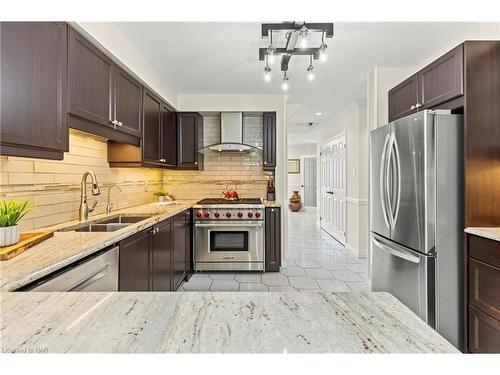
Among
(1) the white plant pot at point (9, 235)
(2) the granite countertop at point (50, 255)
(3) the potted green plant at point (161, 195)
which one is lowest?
(2) the granite countertop at point (50, 255)

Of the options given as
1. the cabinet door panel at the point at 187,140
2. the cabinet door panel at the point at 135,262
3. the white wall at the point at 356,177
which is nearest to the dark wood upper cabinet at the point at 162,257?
the cabinet door panel at the point at 135,262

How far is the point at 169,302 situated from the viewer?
709 mm

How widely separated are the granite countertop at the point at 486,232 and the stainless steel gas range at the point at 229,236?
2135 millimetres

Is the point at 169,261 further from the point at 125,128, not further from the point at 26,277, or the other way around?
the point at 26,277

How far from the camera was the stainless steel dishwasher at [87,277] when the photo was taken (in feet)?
3.59

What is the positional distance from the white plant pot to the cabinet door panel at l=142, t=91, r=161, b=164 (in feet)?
5.11

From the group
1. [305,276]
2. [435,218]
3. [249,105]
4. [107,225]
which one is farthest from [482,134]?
[107,225]

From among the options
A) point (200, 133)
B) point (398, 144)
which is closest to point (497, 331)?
point (398, 144)

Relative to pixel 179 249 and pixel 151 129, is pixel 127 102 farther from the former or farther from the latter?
pixel 179 249

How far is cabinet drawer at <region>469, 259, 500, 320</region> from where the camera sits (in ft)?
5.02

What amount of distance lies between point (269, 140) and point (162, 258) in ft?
7.25

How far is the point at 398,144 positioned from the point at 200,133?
2669 millimetres

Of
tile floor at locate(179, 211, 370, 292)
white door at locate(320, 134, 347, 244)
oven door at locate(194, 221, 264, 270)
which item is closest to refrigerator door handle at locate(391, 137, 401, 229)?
tile floor at locate(179, 211, 370, 292)

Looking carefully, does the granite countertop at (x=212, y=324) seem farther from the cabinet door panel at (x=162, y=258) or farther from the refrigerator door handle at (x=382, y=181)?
the refrigerator door handle at (x=382, y=181)
